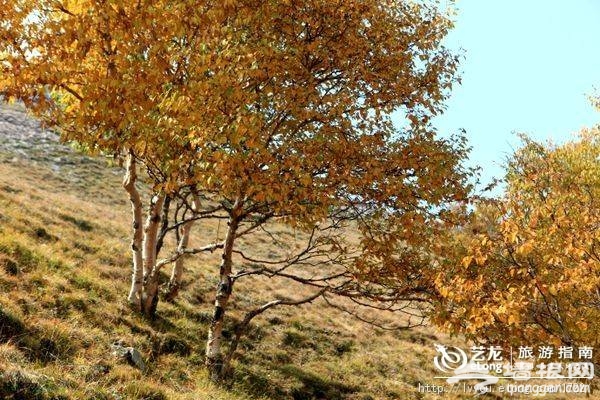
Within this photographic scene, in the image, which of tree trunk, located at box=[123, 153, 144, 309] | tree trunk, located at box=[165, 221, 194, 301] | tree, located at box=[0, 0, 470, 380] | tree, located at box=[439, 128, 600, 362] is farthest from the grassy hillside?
tree, located at box=[439, 128, 600, 362]

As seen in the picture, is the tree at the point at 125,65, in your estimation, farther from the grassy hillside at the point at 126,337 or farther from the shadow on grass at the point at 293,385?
the shadow on grass at the point at 293,385

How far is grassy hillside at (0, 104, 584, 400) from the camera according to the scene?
9906 mm

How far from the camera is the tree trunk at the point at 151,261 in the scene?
51.5 feet

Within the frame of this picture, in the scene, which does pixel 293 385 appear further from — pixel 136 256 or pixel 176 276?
pixel 136 256

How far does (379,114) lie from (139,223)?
9.11m

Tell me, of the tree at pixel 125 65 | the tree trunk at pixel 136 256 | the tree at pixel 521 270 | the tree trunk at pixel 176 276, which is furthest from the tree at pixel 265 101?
the tree trunk at pixel 176 276

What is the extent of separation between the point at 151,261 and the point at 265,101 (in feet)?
28.4

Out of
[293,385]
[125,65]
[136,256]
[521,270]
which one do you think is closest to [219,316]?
[136,256]

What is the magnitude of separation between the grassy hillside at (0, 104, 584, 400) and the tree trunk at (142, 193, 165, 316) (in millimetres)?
714

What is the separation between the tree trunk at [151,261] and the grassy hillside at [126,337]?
2.34ft

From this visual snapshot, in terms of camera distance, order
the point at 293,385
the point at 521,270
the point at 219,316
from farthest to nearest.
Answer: the point at 293,385 < the point at 219,316 < the point at 521,270

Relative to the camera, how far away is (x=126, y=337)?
13211 millimetres

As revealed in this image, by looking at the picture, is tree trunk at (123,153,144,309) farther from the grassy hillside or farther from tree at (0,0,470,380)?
tree at (0,0,470,380)

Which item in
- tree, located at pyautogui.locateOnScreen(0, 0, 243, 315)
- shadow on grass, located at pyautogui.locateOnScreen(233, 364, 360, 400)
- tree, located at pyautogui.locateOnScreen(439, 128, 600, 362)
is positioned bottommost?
shadow on grass, located at pyautogui.locateOnScreen(233, 364, 360, 400)
